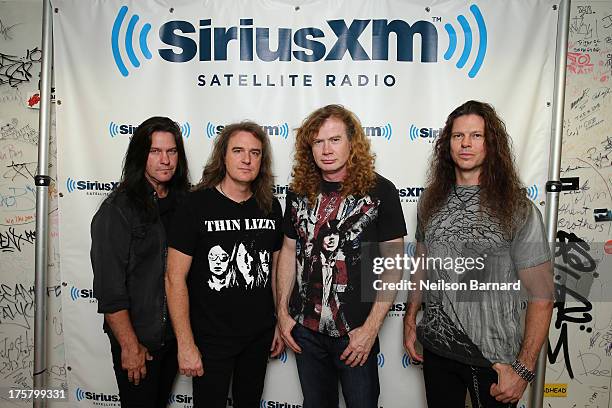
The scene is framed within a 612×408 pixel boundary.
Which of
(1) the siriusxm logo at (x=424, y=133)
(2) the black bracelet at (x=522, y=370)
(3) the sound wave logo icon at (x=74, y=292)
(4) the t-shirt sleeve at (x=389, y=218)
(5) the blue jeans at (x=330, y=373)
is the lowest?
(5) the blue jeans at (x=330, y=373)

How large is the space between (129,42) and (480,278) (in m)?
1.85

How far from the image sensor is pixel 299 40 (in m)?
1.92

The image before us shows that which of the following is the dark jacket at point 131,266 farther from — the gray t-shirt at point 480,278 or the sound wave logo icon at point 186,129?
the gray t-shirt at point 480,278

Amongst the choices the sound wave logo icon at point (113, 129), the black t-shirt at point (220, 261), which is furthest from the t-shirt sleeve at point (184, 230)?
the sound wave logo icon at point (113, 129)

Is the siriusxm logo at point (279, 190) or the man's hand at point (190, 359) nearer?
the man's hand at point (190, 359)

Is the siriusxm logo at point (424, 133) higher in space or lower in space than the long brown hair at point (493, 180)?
higher

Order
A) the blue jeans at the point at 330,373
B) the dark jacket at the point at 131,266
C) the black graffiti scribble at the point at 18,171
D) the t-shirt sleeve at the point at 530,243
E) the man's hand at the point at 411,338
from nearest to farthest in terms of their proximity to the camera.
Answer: the t-shirt sleeve at the point at 530,243
the dark jacket at the point at 131,266
the blue jeans at the point at 330,373
the man's hand at the point at 411,338
the black graffiti scribble at the point at 18,171

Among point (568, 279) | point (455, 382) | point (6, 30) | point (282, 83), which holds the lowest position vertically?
point (455, 382)

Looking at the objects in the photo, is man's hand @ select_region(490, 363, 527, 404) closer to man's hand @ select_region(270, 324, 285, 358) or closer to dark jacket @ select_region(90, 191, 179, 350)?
man's hand @ select_region(270, 324, 285, 358)

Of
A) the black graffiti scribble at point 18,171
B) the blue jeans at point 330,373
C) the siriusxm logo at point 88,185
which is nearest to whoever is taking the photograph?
the blue jeans at point 330,373

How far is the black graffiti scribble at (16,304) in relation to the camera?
214 cm

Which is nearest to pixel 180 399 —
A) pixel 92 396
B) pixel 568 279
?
pixel 92 396

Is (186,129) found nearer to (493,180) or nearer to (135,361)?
(135,361)

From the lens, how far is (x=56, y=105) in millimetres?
1981
